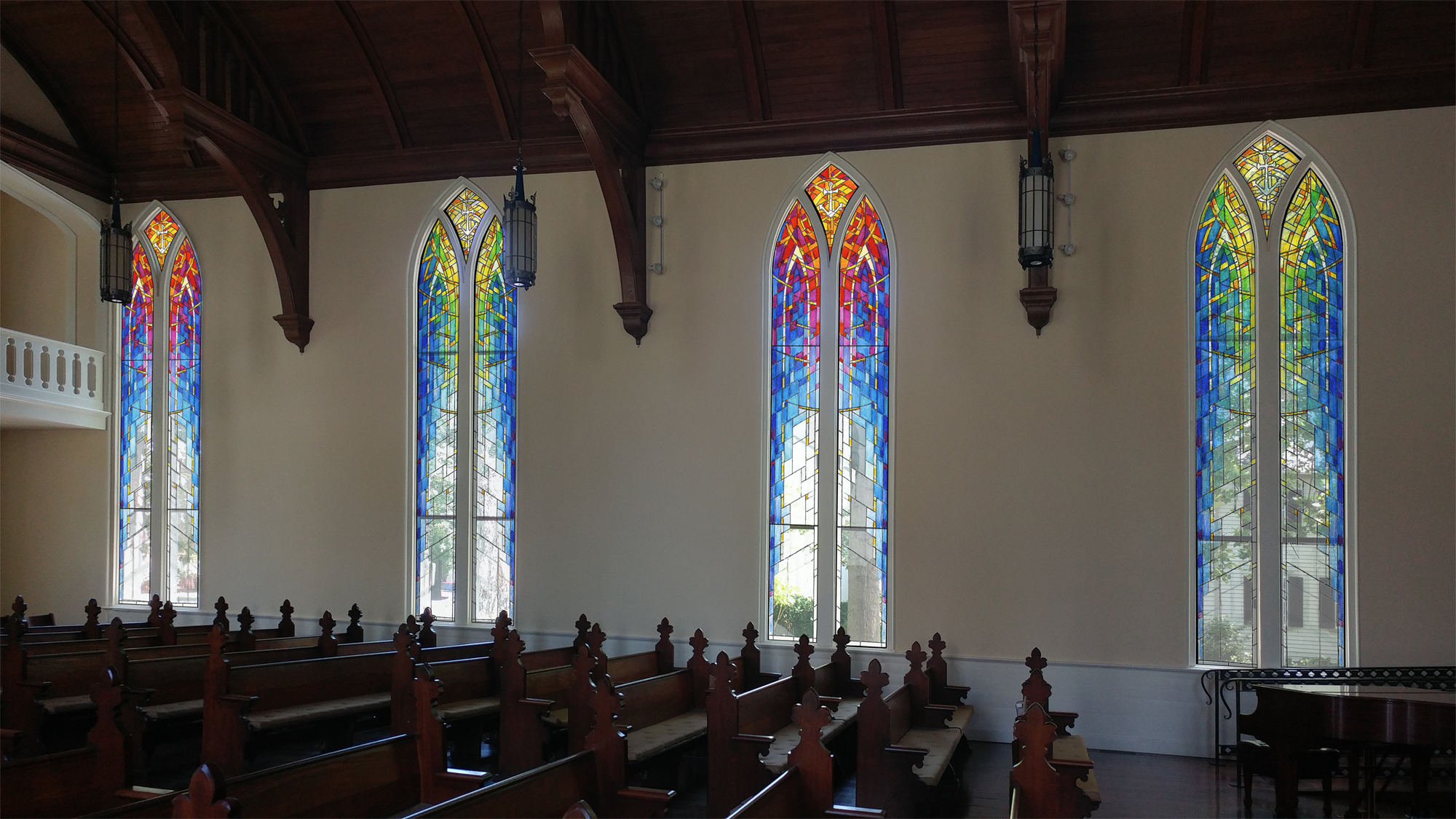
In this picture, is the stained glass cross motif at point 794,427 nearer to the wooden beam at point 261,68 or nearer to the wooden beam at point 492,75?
the wooden beam at point 492,75

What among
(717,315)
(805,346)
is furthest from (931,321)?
(717,315)

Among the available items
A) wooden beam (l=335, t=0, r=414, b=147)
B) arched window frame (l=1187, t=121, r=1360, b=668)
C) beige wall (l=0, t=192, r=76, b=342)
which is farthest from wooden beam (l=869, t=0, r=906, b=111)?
beige wall (l=0, t=192, r=76, b=342)

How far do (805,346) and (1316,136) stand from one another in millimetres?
3966

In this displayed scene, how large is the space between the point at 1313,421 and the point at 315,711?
6.88 meters

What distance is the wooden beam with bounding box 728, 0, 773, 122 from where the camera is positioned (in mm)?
7484

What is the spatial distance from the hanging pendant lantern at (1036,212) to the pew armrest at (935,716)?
2973mm

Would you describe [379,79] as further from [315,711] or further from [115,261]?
[315,711]

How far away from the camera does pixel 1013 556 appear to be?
23.8ft

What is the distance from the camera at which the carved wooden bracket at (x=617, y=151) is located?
680 centimetres

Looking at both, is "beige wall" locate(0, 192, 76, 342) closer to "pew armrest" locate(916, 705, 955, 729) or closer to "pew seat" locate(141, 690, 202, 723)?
"pew seat" locate(141, 690, 202, 723)

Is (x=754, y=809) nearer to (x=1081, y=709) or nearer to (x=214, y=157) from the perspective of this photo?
(x=1081, y=709)

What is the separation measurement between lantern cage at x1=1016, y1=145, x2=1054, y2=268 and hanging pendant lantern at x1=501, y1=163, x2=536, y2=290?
3.38 metres

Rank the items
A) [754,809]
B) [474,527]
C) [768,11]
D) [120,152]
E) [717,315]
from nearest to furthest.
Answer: [754,809], [768,11], [717,315], [474,527], [120,152]

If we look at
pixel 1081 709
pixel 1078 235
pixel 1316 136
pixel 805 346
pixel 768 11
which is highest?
pixel 768 11
